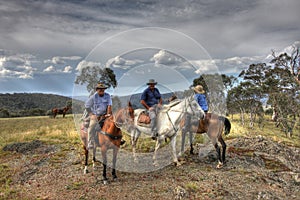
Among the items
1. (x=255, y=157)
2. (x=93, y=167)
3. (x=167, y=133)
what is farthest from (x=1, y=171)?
(x=255, y=157)

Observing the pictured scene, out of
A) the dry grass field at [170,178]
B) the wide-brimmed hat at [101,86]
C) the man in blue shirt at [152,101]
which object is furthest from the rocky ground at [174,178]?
the wide-brimmed hat at [101,86]

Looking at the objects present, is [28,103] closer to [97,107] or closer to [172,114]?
[97,107]

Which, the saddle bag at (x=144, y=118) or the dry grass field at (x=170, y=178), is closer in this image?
the dry grass field at (x=170, y=178)

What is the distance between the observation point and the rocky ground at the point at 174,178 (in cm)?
680

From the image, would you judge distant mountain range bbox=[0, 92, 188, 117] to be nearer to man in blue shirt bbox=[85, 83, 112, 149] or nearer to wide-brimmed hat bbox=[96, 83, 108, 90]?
man in blue shirt bbox=[85, 83, 112, 149]

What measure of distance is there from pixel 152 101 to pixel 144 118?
74 cm

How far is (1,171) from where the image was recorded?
30.5ft

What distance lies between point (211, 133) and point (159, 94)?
2690mm

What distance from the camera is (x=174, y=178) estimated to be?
7879mm

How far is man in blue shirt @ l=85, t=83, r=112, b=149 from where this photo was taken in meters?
7.57

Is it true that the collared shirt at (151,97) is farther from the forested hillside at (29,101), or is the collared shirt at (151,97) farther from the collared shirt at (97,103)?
the forested hillside at (29,101)

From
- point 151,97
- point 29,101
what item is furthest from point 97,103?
point 29,101

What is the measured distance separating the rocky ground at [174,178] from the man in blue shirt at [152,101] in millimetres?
1811

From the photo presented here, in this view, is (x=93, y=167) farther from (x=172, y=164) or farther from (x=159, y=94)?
(x=159, y=94)
